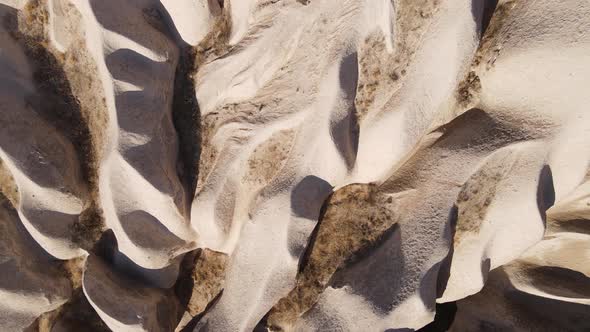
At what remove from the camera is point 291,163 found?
910 mm

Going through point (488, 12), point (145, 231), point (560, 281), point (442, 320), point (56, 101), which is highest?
point (488, 12)

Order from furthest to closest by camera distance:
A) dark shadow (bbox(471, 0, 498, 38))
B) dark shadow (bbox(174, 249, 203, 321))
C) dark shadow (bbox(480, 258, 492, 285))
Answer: dark shadow (bbox(174, 249, 203, 321)) → dark shadow (bbox(480, 258, 492, 285)) → dark shadow (bbox(471, 0, 498, 38))

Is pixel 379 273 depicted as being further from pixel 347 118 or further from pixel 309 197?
pixel 347 118

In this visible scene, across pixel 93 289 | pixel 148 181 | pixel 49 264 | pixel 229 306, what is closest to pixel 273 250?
pixel 229 306

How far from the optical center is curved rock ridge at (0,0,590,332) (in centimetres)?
86

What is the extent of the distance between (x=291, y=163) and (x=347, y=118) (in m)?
0.16

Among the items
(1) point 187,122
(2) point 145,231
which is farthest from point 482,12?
(2) point 145,231

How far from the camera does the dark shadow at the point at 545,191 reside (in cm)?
87

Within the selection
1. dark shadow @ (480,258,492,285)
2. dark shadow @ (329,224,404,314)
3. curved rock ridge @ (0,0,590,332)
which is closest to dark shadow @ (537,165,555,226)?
curved rock ridge @ (0,0,590,332)

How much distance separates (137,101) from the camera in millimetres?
916

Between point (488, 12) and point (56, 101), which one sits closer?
point (488, 12)

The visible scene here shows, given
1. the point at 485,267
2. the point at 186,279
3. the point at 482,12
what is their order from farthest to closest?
the point at 186,279 < the point at 485,267 < the point at 482,12

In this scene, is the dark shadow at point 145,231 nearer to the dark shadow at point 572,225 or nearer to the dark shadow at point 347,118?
the dark shadow at point 347,118

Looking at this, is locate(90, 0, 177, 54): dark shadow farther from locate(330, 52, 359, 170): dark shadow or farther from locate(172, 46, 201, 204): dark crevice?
locate(330, 52, 359, 170): dark shadow
